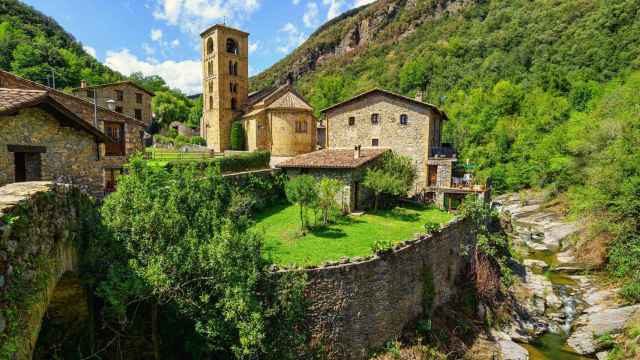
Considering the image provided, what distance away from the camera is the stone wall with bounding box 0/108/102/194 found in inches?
387

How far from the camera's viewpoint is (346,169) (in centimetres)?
2236

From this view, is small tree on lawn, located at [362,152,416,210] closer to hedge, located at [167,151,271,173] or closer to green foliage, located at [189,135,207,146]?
hedge, located at [167,151,271,173]

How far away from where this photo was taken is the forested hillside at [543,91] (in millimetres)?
24203

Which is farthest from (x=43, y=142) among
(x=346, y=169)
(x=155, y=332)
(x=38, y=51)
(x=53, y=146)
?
(x=38, y=51)

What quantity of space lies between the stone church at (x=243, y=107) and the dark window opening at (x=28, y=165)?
26.0 meters

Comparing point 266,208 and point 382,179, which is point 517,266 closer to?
point 382,179

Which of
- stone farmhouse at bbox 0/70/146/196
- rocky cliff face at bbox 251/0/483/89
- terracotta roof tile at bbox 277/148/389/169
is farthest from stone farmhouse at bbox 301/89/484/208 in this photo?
rocky cliff face at bbox 251/0/483/89

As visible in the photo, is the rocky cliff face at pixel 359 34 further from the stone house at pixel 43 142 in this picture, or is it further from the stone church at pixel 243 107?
the stone house at pixel 43 142

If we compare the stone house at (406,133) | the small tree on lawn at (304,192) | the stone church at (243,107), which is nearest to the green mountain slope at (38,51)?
the stone church at (243,107)

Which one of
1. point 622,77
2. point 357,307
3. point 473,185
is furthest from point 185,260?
point 622,77

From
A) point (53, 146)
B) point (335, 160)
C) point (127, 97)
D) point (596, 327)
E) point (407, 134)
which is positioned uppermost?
point (127, 97)

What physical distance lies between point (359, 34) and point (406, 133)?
407 feet

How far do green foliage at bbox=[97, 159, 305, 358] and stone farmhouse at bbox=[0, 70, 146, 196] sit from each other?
291 centimetres

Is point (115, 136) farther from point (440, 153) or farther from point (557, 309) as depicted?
point (557, 309)
